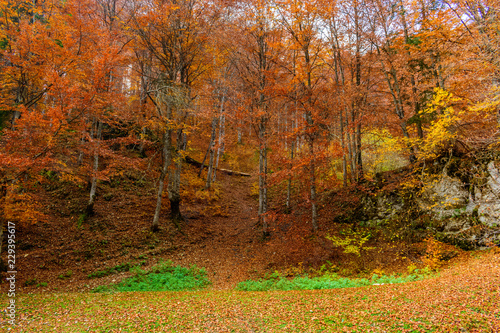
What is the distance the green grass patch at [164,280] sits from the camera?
7.89 m

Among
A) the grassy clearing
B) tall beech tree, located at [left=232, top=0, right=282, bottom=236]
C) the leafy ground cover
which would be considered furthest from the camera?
tall beech tree, located at [left=232, top=0, right=282, bottom=236]

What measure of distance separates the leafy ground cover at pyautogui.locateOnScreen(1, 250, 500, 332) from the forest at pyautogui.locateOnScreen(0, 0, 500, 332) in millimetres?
481

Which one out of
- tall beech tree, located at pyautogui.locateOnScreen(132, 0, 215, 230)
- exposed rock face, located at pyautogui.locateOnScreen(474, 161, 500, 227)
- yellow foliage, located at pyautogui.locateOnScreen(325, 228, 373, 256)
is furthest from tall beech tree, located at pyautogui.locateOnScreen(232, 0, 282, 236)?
exposed rock face, located at pyautogui.locateOnScreen(474, 161, 500, 227)

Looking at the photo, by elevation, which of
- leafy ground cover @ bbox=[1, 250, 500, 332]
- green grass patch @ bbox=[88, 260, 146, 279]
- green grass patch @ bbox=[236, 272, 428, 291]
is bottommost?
green grass patch @ bbox=[236, 272, 428, 291]

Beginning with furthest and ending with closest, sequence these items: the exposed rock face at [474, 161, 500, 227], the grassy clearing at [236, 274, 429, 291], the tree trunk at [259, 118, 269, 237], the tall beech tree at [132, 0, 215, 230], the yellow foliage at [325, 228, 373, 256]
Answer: the tree trunk at [259, 118, 269, 237] < the tall beech tree at [132, 0, 215, 230] < the yellow foliage at [325, 228, 373, 256] < the exposed rock face at [474, 161, 500, 227] < the grassy clearing at [236, 274, 429, 291]

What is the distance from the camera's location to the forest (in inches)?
313

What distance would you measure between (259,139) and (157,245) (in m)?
7.10

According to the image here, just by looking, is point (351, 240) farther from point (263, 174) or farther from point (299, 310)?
point (299, 310)

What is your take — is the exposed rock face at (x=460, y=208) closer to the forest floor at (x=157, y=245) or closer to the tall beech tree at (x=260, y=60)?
the forest floor at (x=157, y=245)

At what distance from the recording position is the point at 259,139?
Answer: 40.4ft

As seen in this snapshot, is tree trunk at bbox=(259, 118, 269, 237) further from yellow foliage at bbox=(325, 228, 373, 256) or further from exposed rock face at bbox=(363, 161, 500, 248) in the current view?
exposed rock face at bbox=(363, 161, 500, 248)

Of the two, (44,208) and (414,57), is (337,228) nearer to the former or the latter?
(414,57)

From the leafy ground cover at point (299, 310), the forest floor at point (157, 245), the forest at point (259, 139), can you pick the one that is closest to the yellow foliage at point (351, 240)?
the forest at point (259, 139)

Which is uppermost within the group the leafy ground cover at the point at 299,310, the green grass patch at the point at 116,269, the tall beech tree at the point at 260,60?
the tall beech tree at the point at 260,60
